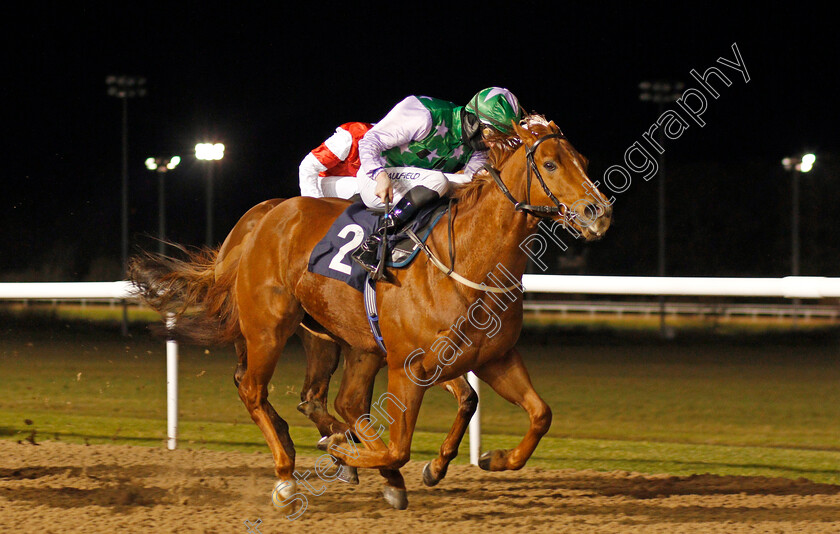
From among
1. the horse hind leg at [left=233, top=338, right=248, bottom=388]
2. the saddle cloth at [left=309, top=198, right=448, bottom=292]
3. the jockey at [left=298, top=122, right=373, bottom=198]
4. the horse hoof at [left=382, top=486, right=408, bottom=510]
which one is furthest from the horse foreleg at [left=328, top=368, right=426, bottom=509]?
the jockey at [left=298, top=122, right=373, bottom=198]

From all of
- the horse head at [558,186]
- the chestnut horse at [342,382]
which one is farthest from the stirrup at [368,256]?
the horse head at [558,186]

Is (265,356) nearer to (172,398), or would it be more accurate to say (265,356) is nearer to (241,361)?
(241,361)

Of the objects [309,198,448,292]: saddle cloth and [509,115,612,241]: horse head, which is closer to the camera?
[509,115,612,241]: horse head

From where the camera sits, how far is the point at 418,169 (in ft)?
12.3

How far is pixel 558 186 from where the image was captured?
306 cm

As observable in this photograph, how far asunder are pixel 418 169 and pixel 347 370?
3.35ft

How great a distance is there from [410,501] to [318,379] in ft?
2.95

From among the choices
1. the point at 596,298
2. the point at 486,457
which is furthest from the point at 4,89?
the point at 486,457

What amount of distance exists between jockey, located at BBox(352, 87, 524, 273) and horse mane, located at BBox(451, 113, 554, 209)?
35 millimetres

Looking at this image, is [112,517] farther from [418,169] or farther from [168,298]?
[418,169]

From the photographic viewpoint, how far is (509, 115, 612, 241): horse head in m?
2.91

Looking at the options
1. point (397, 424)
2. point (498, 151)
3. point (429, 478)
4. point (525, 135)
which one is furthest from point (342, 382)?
point (525, 135)

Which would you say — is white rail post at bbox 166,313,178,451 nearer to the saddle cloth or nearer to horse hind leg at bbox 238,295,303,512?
horse hind leg at bbox 238,295,303,512

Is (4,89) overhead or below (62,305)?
overhead
